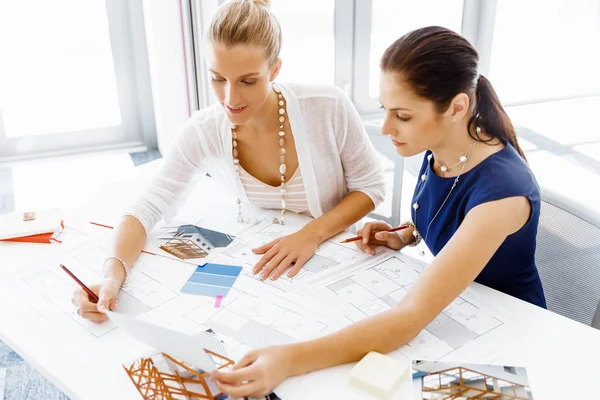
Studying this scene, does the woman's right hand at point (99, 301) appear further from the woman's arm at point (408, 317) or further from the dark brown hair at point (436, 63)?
the dark brown hair at point (436, 63)

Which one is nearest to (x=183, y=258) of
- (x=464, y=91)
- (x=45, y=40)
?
→ (x=464, y=91)

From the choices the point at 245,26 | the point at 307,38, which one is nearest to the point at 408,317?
the point at 245,26

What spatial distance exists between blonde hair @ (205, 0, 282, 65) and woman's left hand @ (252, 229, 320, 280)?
0.41 m

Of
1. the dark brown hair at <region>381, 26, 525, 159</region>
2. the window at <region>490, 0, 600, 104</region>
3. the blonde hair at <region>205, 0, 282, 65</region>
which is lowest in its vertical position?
the window at <region>490, 0, 600, 104</region>

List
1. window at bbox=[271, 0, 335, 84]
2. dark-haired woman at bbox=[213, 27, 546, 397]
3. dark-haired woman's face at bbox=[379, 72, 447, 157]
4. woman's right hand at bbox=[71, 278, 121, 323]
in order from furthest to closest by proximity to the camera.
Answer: window at bbox=[271, 0, 335, 84]
dark-haired woman's face at bbox=[379, 72, 447, 157]
woman's right hand at bbox=[71, 278, 121, 323]
dark-haired woman at bbox=[213, 27, 546, 397]

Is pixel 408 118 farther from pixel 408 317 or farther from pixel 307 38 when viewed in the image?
pixel 307 38

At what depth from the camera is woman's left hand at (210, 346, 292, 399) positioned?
2.89 ft

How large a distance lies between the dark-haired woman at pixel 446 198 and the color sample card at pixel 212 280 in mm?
274

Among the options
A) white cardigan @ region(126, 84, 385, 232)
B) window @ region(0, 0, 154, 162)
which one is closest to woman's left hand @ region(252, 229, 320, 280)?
white cardigan @ region(126, 84, 385, 232)

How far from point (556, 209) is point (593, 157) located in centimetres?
227

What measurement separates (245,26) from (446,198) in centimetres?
58

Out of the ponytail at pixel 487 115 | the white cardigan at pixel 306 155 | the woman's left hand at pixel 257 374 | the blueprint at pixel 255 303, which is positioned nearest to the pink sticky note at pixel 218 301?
the blueprint at pixel 255 303

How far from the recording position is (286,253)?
1.28m

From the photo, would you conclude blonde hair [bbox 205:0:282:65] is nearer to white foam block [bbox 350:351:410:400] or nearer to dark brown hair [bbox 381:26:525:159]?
dark brown hair [bbox 381:26:525:159]
